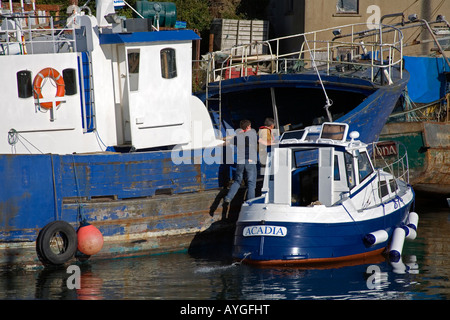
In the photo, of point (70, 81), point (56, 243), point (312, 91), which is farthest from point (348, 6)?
point (56, 243)

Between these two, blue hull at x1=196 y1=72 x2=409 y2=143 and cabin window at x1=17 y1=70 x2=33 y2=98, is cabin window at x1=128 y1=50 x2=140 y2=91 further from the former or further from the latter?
blue hull at x1=196 y1=72 x2=409 y2=143

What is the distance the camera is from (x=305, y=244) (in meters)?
11.4

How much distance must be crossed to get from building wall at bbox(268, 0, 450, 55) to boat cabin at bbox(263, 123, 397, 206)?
33.5 feet

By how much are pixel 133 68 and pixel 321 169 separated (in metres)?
4.42

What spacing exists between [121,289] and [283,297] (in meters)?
2.66

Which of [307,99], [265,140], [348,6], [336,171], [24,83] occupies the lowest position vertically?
[336,171]

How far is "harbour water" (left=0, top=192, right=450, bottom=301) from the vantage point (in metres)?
10.2

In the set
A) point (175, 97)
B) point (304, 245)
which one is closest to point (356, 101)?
point (175, 97)

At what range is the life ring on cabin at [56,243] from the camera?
11656mm

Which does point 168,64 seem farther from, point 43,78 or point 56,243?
point 56,243

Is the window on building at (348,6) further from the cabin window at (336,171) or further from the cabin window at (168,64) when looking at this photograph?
the cabin window at (336,171)

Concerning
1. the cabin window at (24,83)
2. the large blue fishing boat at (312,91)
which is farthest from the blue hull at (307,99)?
the cabin window at (24,83)

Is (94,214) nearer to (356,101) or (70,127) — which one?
(70,127)

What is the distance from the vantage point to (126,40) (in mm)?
12836
